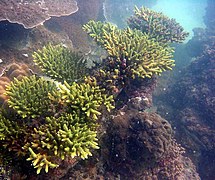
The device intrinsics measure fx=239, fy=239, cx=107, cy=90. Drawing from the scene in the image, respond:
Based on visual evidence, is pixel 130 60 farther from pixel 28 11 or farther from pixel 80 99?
pixel 28 11

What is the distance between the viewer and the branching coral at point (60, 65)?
5.69 m

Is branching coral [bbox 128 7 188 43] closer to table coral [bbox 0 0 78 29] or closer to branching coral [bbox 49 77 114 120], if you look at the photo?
table coral [bbox 0 0 78 29]

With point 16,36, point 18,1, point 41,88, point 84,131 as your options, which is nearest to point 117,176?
point 84,131

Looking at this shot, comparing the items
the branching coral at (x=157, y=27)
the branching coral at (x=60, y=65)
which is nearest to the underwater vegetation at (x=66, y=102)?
the branching coral at (x=60, y=65)

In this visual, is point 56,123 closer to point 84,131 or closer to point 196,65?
point 84,131

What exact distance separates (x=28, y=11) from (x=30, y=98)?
412cm

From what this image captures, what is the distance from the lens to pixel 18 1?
7.76 meters

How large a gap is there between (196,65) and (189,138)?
386 cm

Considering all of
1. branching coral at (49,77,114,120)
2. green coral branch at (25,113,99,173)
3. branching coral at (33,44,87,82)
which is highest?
branching coral at (33,44,87,82)

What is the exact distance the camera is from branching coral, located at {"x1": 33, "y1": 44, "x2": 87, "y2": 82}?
18.7ft

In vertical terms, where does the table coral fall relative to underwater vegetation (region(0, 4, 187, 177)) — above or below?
above

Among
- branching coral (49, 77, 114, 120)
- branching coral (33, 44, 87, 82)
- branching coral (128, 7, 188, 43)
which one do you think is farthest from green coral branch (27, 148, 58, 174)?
branching coral (128, 7, 188, 43)

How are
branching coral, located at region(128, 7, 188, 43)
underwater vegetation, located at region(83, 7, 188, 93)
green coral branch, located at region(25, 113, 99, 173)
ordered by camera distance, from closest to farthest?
green coral branch, located at region(25, 113, 99, 173) → underwater vegetation, located at region(83, 7, 188, 93) → branching coral, located at region(128, 7, 188, 43)

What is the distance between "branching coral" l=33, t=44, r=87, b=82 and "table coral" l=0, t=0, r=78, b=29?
5.83ft
